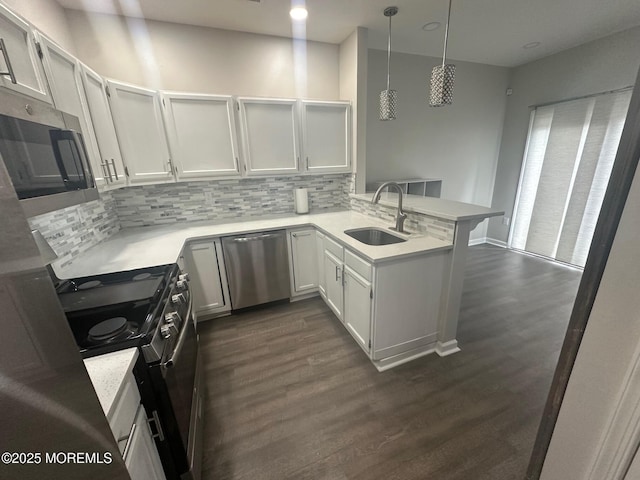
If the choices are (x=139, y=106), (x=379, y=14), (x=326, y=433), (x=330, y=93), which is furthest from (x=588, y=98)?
(x=139, y=106)

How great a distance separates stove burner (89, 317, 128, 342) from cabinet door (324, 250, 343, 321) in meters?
1.53

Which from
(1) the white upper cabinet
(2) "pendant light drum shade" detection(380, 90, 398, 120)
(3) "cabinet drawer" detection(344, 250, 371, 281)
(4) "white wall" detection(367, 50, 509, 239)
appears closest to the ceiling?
(4) "white wall" detection(367, 50, 509, 239)

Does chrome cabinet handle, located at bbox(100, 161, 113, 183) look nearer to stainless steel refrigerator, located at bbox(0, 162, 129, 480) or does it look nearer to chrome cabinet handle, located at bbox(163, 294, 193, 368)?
chrome cabinet handle, located at bbox(163, 294, 193, 368)

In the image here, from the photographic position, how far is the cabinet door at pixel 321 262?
2.60m

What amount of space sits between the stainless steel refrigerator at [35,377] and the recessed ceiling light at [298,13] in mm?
2653

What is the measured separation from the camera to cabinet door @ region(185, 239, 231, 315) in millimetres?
2352

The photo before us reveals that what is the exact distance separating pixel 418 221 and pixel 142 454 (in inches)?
83.5

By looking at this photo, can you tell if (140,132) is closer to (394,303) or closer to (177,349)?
(177,349)

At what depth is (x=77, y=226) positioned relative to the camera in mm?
1881

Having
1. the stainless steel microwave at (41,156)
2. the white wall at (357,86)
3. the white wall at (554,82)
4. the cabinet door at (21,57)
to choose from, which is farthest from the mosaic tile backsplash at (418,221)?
the white wall at (554,82)

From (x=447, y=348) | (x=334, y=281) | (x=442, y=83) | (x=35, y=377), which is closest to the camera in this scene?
(x=35, y=377)

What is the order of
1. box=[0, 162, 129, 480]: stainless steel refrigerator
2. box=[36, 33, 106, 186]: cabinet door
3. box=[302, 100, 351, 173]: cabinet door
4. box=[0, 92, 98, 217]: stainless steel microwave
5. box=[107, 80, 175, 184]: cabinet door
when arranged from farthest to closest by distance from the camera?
box=[302, 100, 351, 173]: cabinet door
box=[107, 80, 175, 184]: cabinet door
box=[36, 33, 106, 186]: cabinet door
box=[0, 92, 98, 217]: stainless steel microwave
box=[0, 162, 129, 480]: stainless steel refrigerator

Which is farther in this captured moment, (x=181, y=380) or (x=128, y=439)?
(x=181, y=380)

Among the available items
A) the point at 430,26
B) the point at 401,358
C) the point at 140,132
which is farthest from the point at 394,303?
the point at 430,26
